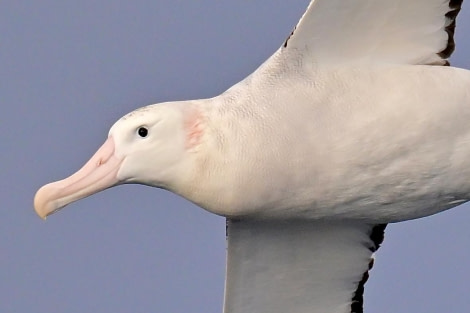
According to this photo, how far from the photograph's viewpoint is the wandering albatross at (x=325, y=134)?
13.5m

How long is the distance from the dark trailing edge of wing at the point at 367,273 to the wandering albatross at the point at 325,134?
737 millimetres

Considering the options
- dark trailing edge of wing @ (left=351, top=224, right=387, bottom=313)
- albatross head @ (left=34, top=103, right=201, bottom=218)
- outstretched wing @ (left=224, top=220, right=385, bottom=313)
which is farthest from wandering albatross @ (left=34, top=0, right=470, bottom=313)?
dark trailing edge of wing @ (left=351, top=224, right=387, bottom=313)

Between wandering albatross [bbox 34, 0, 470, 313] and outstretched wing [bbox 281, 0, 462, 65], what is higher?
outstretched wing [bbox 281, 0, 462, 65]

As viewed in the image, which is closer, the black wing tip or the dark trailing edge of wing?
the black wing tip

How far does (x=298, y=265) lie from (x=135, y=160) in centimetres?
293

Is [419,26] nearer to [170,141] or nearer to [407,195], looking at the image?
[407,195]

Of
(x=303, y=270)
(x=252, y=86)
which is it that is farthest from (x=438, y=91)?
(x=303, y=270)

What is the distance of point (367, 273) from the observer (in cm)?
1620

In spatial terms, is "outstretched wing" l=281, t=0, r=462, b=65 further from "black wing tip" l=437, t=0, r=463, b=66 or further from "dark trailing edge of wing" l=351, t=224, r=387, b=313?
"dark trailing edge of wing" l=351, t=224, r=387, b=313

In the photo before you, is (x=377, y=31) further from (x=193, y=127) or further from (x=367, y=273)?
(x=367, y=273)

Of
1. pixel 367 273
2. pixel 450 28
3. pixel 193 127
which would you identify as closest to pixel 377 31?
pixel 450 28

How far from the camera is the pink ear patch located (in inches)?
533

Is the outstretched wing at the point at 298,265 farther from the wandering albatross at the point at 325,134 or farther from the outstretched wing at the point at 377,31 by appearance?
the outstretched wing at the point at 377,31

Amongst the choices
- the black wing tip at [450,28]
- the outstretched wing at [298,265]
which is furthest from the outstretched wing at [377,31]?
the outstretched wing at [298,265]
